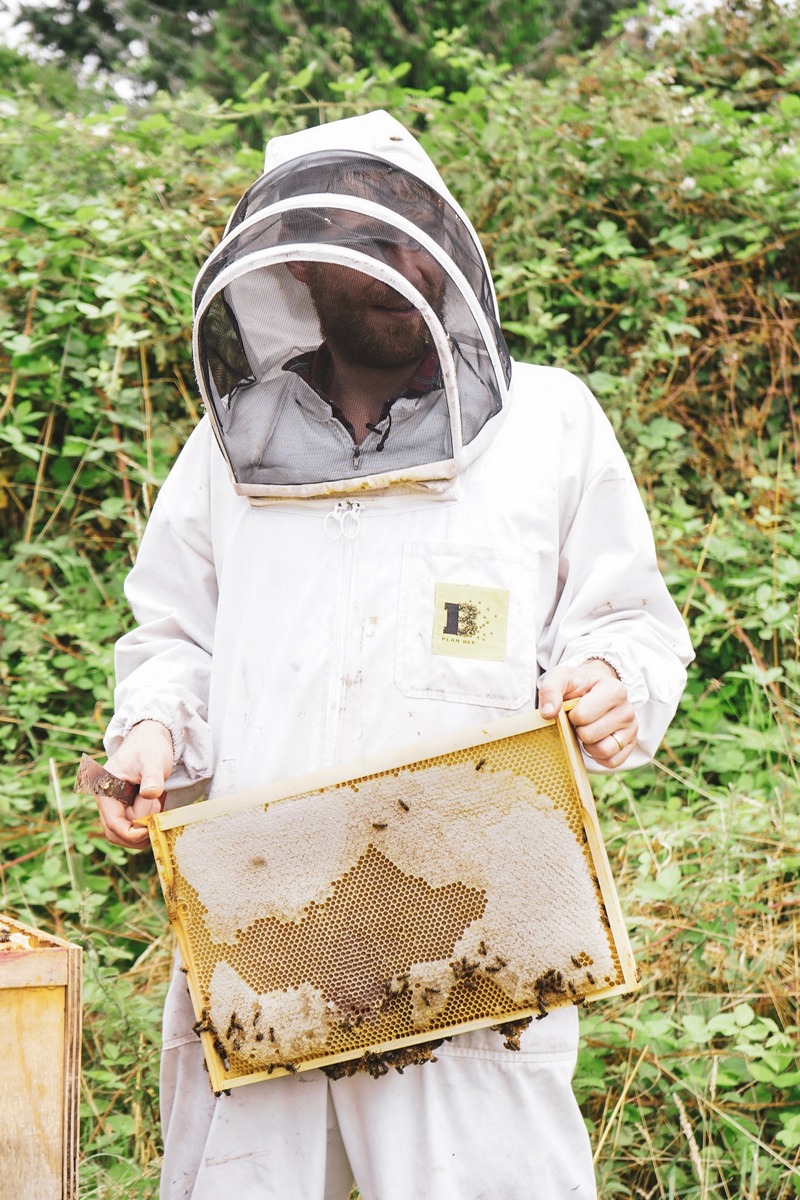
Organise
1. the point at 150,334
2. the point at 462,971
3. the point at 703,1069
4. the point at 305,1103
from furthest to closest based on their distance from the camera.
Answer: the point at 150,334
the point at 703,1069
the point at 305,1103
the point at 462,971

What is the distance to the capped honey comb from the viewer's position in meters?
1.59

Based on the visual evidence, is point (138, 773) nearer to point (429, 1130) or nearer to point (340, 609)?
point (340, 609)

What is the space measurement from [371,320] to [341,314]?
70 mm

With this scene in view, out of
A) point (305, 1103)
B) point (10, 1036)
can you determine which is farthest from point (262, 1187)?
point (10, 1036)

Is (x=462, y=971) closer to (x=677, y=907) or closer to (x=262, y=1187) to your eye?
(x=262, y=1187)

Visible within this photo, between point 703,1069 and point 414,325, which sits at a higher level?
point 414,325

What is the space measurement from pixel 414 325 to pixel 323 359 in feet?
0.77

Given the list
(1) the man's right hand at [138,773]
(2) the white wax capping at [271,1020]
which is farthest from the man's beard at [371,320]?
(2) the white wax capping at [271,1020]

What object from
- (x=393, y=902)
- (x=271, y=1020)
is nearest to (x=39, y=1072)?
(x=271, y=1020)

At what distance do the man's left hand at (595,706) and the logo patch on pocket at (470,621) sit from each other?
139mm

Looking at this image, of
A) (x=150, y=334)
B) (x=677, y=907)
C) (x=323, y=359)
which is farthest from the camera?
(x=150, y=334)

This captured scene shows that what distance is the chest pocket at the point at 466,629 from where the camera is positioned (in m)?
1.72

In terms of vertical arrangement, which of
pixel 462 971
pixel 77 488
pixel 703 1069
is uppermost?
pixel 462 971

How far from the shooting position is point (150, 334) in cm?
409
